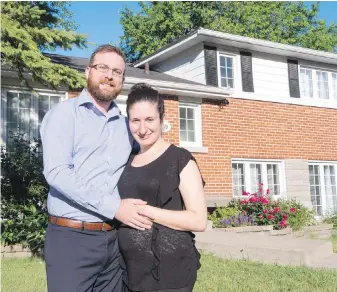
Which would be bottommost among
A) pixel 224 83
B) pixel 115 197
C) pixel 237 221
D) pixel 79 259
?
pixel 237 221

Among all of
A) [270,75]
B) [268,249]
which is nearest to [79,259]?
[268,249]

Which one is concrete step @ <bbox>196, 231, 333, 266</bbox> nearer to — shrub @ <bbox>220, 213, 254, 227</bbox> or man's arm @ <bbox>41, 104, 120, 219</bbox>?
shrub @ <bbox>220, 213, 254, 227</bbox>

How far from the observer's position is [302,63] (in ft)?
50.1

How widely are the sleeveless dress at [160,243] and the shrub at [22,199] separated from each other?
19.6 feet

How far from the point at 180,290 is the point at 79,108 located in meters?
1.28

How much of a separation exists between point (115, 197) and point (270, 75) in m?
13.0

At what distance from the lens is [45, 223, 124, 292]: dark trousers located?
8.08 ft

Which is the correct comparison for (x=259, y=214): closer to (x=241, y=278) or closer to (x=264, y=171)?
(x=264, y=171)

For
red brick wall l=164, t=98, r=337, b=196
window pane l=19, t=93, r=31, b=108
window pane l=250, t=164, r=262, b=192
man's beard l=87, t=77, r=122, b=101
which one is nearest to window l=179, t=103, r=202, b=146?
red brick wall l=164, t=98, r=337, b=196

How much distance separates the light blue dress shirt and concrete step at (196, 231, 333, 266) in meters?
5.04

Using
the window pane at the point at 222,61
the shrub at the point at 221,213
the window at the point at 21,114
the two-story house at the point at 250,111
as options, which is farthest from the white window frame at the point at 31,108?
the window pane at the point at 222,61

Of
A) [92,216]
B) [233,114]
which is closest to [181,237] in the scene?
[92,216]

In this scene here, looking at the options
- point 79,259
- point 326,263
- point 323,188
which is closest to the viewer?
point 79,259

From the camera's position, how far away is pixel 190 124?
42.5 feet
